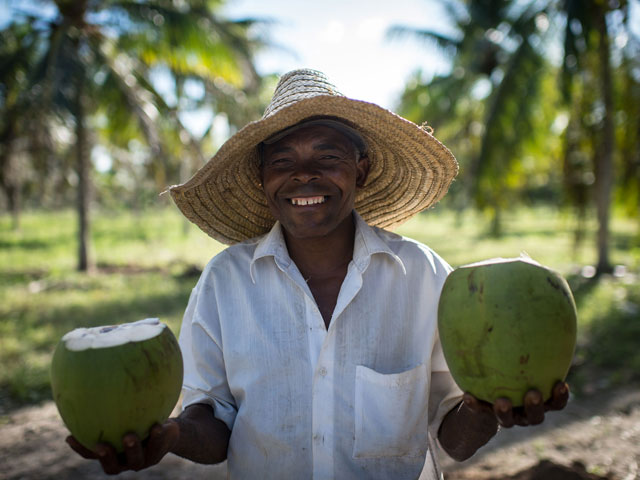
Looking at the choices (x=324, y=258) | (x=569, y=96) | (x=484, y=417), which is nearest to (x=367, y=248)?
(x=324, y=258)

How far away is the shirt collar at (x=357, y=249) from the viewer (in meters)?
1.44

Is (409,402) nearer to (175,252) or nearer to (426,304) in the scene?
(426,304)

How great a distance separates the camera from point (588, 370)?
3.78 metres

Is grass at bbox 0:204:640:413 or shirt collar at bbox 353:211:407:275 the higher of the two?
shirt collar at bbox 353:211:407:275

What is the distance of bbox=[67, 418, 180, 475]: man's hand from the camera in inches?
43.4

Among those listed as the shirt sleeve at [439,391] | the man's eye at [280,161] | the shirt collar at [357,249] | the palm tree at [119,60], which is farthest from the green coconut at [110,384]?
the palm tree at [119,60]

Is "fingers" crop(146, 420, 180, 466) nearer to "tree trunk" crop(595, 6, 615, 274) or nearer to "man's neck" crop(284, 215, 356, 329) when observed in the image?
"man's neck" crop(284, 215, 356, 329)

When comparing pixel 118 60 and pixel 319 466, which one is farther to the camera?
pixel 118 60

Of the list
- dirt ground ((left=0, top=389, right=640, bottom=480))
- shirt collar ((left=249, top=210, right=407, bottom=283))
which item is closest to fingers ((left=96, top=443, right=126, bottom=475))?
shirt collar ((left=249, top=210, right=407, bottom=283))

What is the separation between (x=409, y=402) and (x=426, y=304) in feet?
0.89

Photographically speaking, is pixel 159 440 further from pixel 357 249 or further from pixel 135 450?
pixel 357 249

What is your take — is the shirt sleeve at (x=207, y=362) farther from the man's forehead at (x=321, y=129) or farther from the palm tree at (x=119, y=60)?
the palm tree at (x=119, y=60)

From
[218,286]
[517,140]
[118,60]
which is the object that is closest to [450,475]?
[218,286]

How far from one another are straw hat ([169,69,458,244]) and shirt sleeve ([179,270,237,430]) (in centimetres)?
35
